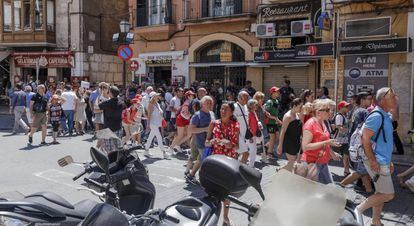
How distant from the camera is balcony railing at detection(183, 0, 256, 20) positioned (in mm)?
17375

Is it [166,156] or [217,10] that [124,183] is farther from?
[217,10]

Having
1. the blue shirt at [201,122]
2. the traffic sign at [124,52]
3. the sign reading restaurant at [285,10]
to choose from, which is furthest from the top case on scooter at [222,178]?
the sign reading restaurant at [285,10]

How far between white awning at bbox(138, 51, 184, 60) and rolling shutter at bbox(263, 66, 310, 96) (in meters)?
4.58

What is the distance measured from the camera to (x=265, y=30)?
16391 mm

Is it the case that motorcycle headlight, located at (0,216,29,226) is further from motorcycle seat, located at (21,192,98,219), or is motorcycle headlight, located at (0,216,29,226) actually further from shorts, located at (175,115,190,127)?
shorts, located at (175,115,190,127)

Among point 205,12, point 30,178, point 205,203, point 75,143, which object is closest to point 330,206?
point 205,203

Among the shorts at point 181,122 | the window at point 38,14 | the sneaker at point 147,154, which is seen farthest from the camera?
the window at point 38,14

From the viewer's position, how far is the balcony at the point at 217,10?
17.2 meters

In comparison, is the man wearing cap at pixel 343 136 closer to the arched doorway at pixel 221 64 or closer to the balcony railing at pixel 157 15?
the arched doorway at pixel 221 64

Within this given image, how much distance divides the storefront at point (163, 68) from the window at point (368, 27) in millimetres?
7990

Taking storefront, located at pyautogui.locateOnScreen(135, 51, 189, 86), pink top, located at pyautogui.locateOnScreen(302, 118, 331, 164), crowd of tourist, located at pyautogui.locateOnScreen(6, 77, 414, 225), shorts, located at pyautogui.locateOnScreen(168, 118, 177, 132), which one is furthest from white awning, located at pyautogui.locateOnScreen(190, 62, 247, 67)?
pink top, located at pyautogui.locateOnScreen(302, 118, 331, 164)

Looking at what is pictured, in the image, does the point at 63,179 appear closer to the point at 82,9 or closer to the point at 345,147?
the point at 345,147

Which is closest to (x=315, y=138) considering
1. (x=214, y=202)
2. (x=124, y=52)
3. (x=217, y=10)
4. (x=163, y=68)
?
(x=214, y=202)

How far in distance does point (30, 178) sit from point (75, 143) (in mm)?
4520
